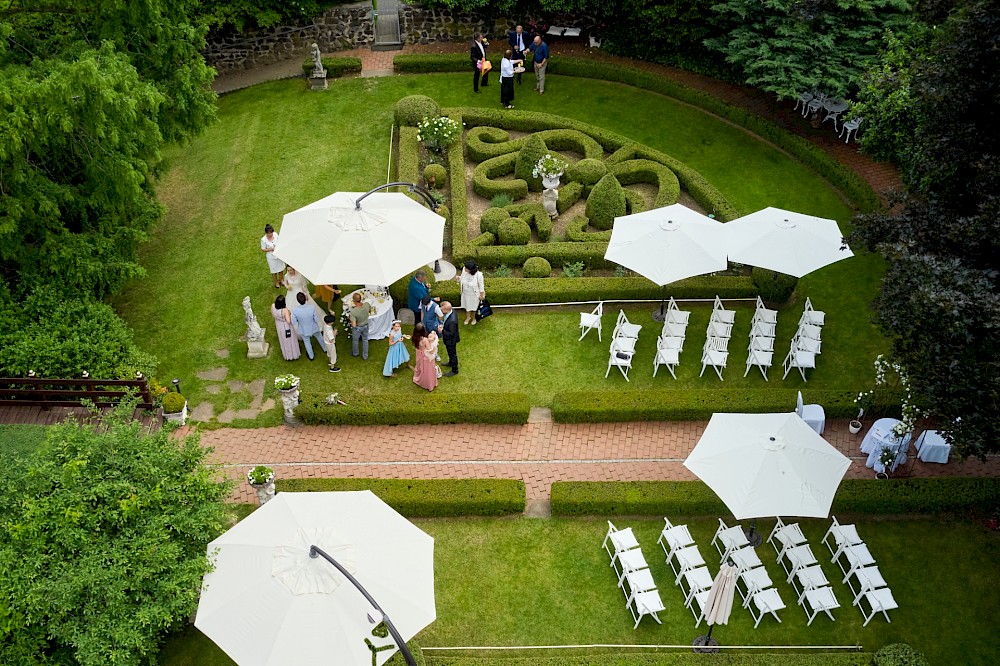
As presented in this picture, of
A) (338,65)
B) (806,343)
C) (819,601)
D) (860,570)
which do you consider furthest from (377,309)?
(338,65)

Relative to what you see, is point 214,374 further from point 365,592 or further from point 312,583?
point 365,592

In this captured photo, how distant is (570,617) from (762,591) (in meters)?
3.03

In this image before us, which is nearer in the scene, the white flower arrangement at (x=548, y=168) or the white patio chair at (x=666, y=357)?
the white patio chair at (x=666, y=357)

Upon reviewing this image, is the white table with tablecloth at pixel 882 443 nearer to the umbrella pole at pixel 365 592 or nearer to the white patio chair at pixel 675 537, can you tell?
the white patio chair at pixel 675 537

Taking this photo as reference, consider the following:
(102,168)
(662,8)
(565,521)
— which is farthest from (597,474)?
(662,8)

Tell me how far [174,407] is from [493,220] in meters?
8.55

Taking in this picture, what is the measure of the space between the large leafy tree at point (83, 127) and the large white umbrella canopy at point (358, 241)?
11.5ft

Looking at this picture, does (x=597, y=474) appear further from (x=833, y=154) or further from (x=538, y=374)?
(x=833, y=154)

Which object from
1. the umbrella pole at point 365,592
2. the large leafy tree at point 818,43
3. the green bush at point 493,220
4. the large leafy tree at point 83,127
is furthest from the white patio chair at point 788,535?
the large leafy tree at point 83,127

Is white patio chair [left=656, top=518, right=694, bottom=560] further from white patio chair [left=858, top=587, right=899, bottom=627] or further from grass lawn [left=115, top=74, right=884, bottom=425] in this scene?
grass lawn [left=115, top=74, right=884, bottom=425]

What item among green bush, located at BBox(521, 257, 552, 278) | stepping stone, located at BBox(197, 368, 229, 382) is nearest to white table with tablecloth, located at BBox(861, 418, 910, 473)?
green bush, located at BBox(521, 257, 552, 278)

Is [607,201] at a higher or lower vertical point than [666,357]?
higher

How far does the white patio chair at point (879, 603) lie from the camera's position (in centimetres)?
1334

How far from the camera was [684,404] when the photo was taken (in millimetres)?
16578
